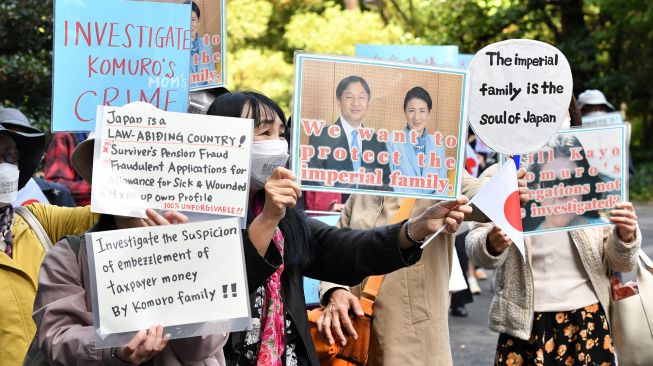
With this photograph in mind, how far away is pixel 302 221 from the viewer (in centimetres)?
357

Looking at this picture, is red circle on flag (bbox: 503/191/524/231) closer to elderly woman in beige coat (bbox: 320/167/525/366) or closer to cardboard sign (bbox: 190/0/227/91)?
elderly woman in beige coat (bbox: 320/167/525/366)

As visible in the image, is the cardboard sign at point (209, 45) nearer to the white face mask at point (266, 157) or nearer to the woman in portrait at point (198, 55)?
the woman in portrait at point (198, 55)

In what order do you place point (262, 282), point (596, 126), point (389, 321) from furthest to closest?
point (596, 126) < point (389, 321) < point (262, 282)

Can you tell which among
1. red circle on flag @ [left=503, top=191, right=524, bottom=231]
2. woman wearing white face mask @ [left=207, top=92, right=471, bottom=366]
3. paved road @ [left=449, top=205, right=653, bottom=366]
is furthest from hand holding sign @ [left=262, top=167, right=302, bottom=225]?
paved road @ [left=449, top=205, right=653, bottom=366]

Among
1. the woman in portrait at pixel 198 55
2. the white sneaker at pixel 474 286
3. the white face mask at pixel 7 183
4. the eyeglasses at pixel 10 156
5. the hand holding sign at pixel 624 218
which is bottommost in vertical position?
the white sneaker at pixel 474 286

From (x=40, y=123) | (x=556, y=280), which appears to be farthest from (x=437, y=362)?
(x=40, y=123)

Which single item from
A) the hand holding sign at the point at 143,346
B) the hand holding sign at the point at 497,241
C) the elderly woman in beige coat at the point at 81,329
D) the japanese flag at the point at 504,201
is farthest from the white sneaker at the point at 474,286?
the hand holding sign at the point at 143,346

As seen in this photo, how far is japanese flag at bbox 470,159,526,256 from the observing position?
12.0ft

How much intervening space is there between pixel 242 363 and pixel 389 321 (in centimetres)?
107

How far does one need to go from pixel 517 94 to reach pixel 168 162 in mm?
1609

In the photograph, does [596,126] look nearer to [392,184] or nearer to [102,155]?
[392,184]

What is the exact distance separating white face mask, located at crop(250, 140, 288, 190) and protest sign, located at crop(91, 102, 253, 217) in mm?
250

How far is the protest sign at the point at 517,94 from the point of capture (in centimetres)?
389

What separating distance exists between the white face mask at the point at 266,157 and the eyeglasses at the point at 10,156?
117cm
